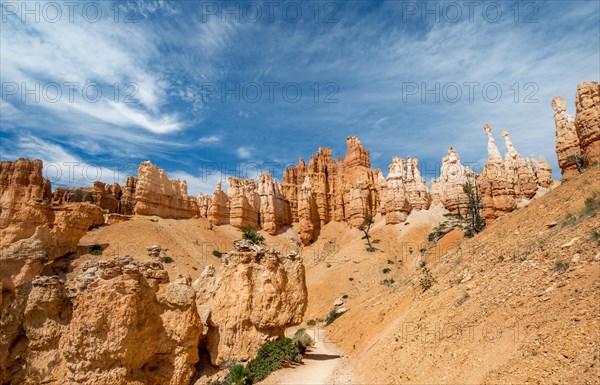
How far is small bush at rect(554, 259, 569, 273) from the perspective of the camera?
33.2 ft

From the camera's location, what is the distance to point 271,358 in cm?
1396

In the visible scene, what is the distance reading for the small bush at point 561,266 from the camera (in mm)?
10108

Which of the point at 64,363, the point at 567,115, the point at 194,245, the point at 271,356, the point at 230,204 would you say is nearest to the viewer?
the point at 64,363

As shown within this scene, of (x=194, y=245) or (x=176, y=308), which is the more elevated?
(x=194, y=245)

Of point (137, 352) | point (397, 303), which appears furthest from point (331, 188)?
point (137, 352)

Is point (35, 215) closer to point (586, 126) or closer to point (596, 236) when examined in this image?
point (596, 236)

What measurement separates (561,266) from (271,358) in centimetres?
1021

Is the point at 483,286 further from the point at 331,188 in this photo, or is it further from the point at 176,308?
the point at 331,188

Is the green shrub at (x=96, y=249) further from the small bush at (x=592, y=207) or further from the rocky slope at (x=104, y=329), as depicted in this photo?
the small bush at (x=592, y=207)

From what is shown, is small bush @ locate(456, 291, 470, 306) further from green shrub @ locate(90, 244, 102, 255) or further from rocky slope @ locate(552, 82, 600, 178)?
green shrub @ locate(90, 244, 102, 255)

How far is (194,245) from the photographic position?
55.5 meters

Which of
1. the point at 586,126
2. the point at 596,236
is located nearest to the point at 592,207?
the point at 596,236

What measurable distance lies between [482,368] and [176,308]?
344 inches

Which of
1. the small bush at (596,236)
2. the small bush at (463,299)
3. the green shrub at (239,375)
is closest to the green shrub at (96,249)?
the green shrub at (239,375)
